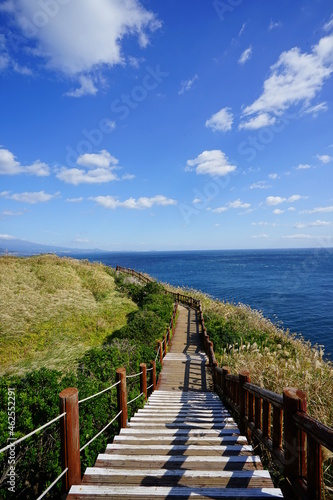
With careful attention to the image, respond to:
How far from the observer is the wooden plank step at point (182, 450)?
3.25m

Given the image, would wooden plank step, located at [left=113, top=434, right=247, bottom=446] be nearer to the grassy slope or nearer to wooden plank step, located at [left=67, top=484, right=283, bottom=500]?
wooden plank step, located at [left=67, top=484, right=283, bottom=500]

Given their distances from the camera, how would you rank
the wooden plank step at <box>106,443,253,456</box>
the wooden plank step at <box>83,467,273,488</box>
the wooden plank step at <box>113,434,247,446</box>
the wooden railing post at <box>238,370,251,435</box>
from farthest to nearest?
the wooden railing post at <box>238,370,251,435</box> → the wooden plank step at <box>113,434,247,446</box> → the wooden plank step at <box>106,443,253,456</box> → the wooden plank step at <box>83,467,273,488</box>

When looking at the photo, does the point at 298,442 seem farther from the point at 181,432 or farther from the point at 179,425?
the point at 179,425

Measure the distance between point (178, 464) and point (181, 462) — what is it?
0.15 feet

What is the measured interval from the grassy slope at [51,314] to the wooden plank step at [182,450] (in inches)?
251

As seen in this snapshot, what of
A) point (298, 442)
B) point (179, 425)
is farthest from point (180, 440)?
point (298, 442)

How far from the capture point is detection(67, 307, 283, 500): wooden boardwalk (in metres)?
2.42

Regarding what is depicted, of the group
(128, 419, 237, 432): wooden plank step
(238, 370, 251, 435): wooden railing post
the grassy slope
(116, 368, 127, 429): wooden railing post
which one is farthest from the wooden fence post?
the grassy slope

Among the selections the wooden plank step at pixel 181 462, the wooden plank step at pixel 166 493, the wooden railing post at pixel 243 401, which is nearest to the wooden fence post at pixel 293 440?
the wooden plank step at pixel 166 493

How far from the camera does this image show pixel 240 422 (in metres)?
4.50

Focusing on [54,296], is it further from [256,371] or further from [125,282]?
[256,371]

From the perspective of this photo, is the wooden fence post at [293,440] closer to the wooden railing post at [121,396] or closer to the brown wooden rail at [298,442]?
the brown wooden rail at [298,442]

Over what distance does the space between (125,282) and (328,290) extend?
1273 inches

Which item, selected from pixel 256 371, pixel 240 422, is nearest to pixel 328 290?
pixel 256 371
